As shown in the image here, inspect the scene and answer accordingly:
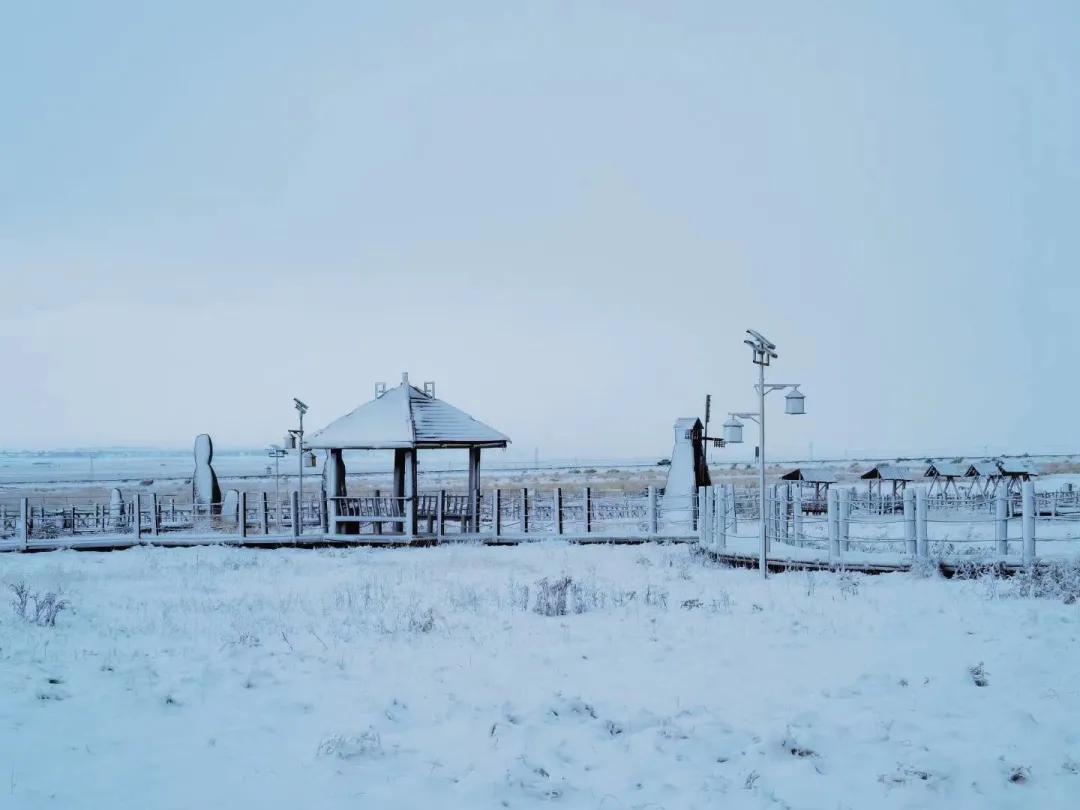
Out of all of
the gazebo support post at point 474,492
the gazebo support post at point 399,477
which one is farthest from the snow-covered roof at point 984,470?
the gazebo support post at point 399,477

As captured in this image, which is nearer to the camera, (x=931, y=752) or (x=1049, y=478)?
(x=931, y=752)

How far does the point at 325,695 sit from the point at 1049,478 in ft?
170

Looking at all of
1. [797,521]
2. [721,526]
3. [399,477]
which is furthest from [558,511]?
[797,521]

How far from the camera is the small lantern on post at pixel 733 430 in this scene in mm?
15820

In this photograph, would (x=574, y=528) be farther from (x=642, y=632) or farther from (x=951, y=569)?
(x=642, y=632)

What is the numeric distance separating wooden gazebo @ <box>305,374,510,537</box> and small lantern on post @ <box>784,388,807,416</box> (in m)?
9.99


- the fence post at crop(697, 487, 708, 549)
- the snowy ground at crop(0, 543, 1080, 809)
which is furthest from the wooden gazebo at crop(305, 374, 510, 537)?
the snowy ground at crop(0, 543, 1080, 809)

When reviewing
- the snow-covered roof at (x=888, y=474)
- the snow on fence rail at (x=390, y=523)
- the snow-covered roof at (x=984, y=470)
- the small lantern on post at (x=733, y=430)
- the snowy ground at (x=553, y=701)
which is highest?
the small lantern on post at (x=733, y=430)

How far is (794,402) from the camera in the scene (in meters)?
14.2

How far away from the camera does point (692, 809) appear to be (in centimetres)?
535

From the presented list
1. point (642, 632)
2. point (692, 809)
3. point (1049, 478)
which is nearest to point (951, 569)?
point (642, 632)

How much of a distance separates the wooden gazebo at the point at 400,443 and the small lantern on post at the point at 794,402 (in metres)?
9.99

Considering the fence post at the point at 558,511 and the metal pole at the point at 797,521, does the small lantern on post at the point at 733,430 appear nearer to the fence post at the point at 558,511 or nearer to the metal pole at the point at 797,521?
the metal pole at the point at 797,521

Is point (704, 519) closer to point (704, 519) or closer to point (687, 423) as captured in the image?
point (704, 519)
